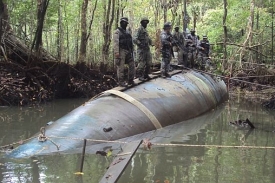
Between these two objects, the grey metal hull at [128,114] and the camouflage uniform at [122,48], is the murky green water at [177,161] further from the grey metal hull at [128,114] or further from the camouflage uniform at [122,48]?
the camouflage uniform at [122,48]

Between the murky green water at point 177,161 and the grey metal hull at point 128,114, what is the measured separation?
0.34 metres

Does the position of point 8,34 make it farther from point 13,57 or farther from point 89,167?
point 89,167

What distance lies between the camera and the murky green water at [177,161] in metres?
5.89

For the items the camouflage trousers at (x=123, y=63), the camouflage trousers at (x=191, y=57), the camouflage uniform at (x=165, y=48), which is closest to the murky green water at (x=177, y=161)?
the camouflage trousers at (x=123, y=63)

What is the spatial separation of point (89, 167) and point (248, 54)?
1694 cm

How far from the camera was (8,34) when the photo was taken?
45.5 ft

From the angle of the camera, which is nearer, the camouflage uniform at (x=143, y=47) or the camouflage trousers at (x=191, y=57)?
the camouflage uniform at (x=143, y=47)

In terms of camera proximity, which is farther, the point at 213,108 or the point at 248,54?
the point at 248,54

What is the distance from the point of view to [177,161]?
683 centimetres

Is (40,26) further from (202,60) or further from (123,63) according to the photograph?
(202,60)

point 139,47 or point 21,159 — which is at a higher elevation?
point 139,47

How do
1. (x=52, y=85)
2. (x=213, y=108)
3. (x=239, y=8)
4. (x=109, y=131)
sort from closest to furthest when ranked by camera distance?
(x=109, y=131) → (x=213, y=108) → (x=52, y=85) → (x=239, y=8)

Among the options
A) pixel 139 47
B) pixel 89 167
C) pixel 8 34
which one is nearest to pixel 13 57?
pixel 8 34

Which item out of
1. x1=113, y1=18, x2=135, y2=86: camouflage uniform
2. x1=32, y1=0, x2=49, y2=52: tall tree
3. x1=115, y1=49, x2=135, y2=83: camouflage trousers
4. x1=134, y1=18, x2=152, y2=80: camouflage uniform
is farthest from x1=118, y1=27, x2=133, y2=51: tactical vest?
x1=32, y1=0, x2=49, y2=52: tall tree
